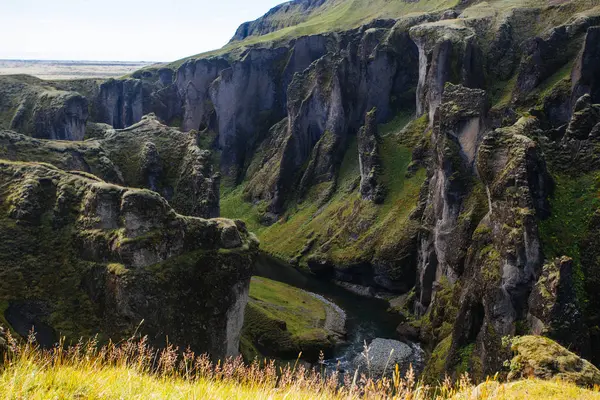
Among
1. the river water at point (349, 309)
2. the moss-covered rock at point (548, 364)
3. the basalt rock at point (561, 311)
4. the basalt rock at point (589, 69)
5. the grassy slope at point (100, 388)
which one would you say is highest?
the basalt rock at point (589, 69)

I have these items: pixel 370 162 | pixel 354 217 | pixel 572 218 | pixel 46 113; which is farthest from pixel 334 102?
pixel 572 218

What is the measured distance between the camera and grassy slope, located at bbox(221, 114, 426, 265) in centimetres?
9925

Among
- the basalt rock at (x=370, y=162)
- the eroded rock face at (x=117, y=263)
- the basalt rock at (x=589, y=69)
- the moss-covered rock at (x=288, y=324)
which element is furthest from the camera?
the basalt rock at (x=370, y=162)

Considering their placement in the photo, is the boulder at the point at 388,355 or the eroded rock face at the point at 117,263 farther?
the boulder at the point at 388,355

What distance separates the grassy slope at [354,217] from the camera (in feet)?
326

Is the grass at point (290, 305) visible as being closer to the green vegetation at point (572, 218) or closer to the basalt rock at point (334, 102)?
the green vegetation at point (572, 218)

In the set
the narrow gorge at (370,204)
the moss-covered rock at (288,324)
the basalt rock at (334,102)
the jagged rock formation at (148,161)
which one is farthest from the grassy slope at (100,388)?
the basalt rock at (334,102)

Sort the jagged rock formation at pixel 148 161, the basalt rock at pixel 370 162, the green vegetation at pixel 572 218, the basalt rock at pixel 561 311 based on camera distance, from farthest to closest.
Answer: the basalt rock at pixel 370 162
the jagged rock formation at pixel 148 161
the green vegetation at pixel 572 218
the basalt rock at pixel 561 311

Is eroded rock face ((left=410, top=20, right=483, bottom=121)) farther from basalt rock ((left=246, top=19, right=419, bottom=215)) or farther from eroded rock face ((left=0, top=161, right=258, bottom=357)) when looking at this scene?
eroded rock face ((left=0, top=161, right=258, bottom=357))

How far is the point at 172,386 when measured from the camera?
8875 mm

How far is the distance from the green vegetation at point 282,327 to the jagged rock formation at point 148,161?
55.3 feet

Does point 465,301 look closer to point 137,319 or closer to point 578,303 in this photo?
point 578,303

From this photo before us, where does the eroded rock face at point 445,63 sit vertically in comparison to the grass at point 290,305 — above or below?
above

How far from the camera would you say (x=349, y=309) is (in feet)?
280
